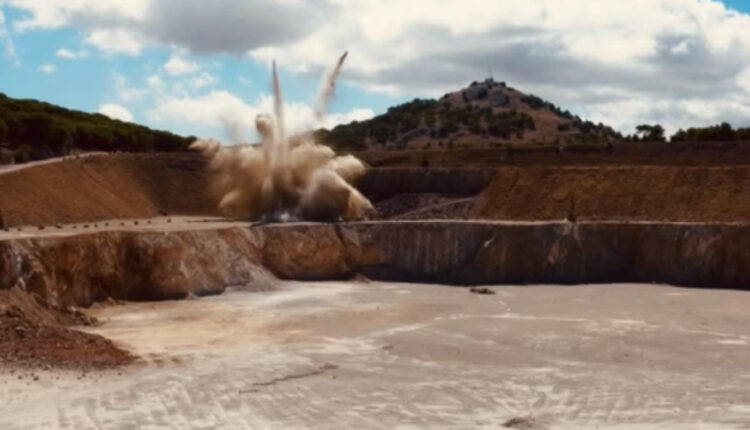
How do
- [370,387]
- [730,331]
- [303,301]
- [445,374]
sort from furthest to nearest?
[303,301] < [730,331] < [445,374] < [370,387]

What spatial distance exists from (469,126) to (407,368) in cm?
10083

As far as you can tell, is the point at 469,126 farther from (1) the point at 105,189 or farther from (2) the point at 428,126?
(1) the point at 105,189

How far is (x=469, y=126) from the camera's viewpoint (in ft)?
419

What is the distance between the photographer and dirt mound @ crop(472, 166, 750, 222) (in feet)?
199

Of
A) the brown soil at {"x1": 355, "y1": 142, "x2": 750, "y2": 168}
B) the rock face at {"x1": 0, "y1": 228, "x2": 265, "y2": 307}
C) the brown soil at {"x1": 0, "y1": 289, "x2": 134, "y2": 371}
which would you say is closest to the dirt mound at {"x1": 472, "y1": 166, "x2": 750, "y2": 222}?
the brown soil at {"x1": 355, "y1": 142, "x2": 750, "y2": 168}

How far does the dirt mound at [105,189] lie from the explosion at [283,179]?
9.20m

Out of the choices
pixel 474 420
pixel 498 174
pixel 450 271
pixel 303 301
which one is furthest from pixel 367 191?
pixel 474 420

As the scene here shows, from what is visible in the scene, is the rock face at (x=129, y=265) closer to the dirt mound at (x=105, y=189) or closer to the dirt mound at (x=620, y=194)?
the dirt mound at (x=105, y=189)

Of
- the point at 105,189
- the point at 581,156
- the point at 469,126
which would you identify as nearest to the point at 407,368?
the point at 105,189

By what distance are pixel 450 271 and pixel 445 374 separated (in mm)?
24959

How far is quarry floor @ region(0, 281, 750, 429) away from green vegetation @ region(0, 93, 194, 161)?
37.9 m

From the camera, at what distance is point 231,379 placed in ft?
87.2

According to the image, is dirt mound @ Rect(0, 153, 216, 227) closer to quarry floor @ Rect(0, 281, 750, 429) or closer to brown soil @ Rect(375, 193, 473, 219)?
brown soil @ Rect(375, 193, 473, 219)

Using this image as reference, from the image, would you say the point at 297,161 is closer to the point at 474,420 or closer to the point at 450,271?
the point at 450,271
